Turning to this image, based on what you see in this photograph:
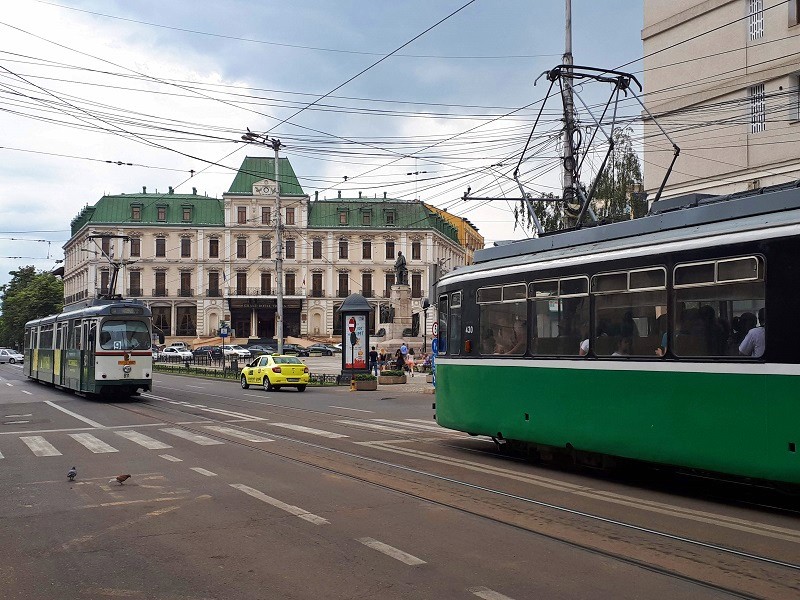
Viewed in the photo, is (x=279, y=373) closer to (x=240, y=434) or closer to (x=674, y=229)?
(x=240, y=434)

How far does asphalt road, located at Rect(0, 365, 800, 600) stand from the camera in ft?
20.2

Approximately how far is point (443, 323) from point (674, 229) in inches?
206

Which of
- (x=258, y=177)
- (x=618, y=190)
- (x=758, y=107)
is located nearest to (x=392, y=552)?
(x=758, y=107)

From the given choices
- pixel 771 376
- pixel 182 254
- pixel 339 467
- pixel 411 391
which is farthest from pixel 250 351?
pixel 771 376

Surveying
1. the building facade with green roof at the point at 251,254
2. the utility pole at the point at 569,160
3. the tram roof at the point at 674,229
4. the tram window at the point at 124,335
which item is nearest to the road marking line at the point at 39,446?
the tram roof at the point at 674,229

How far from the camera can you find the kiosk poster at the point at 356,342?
38.3m

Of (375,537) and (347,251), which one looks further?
(347,251)

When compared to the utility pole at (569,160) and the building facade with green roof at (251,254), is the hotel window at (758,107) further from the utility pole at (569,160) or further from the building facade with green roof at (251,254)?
the building facade with green roof at (251,254)

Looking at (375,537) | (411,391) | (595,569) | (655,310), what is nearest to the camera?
(595,569)

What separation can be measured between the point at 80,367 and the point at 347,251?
213 feet

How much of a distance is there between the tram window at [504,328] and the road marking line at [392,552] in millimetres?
5149

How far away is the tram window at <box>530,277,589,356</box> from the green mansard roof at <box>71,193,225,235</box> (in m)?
81.8

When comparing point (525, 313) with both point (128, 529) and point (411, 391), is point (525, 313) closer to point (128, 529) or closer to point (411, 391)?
point (128, 529)

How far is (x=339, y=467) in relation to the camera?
11875mm
